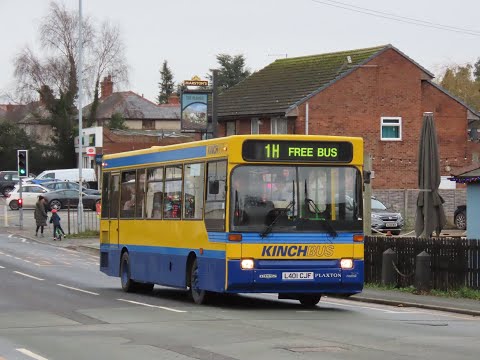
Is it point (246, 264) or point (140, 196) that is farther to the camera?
point (140, 196)

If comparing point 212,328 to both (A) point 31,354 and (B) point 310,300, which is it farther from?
(B) point 310,300

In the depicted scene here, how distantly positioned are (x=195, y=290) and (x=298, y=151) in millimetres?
3217

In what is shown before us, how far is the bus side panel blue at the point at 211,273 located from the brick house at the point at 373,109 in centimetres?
4263

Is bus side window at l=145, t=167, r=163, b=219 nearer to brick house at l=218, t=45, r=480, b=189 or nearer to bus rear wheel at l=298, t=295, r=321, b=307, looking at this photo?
bus rear wheel at l=298, t=295, r=321, b=307

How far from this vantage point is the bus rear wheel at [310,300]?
2152 cm

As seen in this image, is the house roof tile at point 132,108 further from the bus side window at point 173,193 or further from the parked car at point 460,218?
the bus side window at point 173,193

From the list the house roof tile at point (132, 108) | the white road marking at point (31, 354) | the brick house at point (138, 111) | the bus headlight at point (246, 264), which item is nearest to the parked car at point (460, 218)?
the bus headlight at point (246, 264)

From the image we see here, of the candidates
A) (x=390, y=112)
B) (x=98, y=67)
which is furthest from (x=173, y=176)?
(x=98, y=67)

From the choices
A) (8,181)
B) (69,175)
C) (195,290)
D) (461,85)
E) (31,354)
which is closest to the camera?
(31,354)

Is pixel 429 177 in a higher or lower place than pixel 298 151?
lower

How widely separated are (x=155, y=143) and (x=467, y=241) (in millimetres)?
76967

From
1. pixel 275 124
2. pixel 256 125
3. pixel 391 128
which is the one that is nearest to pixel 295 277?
pixel 275 124

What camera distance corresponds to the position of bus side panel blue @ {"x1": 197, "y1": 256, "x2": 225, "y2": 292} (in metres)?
19.4

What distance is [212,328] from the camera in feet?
53.4
